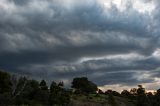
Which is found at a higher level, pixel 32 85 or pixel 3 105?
pixel 32 85

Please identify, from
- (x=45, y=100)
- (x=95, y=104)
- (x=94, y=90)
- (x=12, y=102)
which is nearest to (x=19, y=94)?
(x=45, y=100)

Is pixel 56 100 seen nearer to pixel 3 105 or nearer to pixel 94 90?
pixel 3 105

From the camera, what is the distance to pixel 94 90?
656 ft

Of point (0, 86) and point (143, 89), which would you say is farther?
point (143, 89)

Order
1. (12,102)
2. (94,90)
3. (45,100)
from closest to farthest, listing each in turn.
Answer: (12,102), (45,100), (94,90)

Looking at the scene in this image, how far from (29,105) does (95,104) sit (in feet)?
129

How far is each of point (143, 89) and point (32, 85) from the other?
66520 mm

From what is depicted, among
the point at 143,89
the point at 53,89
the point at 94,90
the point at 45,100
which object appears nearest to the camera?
the point at 45,100

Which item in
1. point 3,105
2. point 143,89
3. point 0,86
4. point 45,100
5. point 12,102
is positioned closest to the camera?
point 3,105

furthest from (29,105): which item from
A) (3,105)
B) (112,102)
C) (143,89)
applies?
(143,89)

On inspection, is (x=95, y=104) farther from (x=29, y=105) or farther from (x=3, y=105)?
(x=3, y=105)

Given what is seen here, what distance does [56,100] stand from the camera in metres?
125

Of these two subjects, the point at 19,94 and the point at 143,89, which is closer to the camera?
the point at 19,94

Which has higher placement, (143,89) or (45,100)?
(143,89)
